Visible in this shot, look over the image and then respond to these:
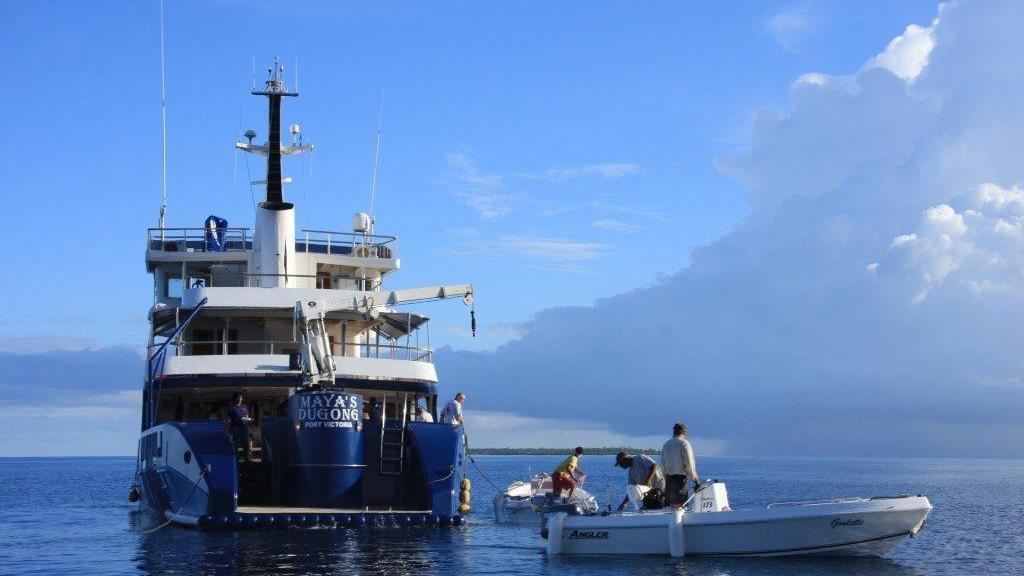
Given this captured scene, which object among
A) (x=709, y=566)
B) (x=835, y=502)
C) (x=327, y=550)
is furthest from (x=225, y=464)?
(x=835, y=502)

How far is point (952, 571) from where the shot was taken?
73.7 feet

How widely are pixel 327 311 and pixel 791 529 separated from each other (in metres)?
13.0

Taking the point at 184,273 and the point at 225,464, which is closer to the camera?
the point at 225,464

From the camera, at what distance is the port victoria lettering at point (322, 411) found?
25781 millimetres

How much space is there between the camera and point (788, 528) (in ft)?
67.2

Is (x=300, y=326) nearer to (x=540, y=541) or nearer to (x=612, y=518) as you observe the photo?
(x=540, y=541)

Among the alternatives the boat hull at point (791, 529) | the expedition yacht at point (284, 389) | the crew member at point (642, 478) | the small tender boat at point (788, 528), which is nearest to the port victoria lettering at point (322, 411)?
the expedition yacht at point (284, 389)

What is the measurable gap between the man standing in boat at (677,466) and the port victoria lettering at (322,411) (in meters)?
7.97

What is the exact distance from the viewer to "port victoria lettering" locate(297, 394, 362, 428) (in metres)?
25.8

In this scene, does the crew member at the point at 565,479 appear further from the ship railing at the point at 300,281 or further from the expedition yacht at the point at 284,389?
the ship railing at the point at 300,281

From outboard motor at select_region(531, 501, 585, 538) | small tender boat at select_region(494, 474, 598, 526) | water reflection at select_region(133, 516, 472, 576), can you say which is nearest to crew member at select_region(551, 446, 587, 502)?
outboard motor at select_region(531, 501, 585, 538)

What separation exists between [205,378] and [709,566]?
13.9 m

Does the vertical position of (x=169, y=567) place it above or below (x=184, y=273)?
below

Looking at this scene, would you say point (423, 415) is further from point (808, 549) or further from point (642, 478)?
point (808, 549)
